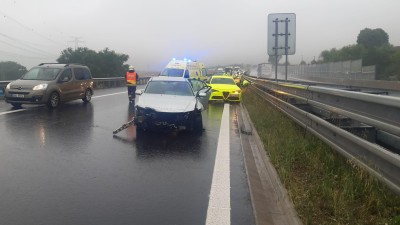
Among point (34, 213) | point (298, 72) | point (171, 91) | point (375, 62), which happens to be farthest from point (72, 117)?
point (375, 62)

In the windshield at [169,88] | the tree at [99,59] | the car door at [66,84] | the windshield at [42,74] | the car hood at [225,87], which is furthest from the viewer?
the tree at [99,59]

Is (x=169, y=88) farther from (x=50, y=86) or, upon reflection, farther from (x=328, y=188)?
(x=328, y=188)

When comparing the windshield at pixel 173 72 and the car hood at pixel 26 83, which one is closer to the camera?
the car hood at pixel 26 83

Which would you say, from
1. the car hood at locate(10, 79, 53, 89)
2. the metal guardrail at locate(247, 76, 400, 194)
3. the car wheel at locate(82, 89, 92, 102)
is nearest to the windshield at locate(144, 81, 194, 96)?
A: the metal guardrail at locate(247, 76, 400, 194)

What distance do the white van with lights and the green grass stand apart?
17798 millimetres

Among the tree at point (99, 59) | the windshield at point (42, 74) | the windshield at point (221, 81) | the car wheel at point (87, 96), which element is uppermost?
the tree at point (99, 59)

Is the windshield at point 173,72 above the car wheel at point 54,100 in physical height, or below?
above

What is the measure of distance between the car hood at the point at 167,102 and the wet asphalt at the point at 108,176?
689 millimetres

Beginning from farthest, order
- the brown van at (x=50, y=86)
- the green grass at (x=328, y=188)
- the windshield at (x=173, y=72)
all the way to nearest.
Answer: the windshield at (x=173, y=72)
the brown van at (x=50, y=86)
the green grass at (x=328, y=188)

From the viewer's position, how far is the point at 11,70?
78375 mm

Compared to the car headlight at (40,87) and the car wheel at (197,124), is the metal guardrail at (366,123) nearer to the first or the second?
the car wheel at (197,124)

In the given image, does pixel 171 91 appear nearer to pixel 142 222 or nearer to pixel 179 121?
pixel 179 121

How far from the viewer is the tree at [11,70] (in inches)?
2939

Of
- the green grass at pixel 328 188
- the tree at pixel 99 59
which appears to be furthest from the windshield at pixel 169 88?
the tree at pixel 99 59
